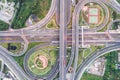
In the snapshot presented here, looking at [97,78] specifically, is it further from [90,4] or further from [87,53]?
[90,4]

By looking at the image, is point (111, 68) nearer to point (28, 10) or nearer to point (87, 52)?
point (87, 52)

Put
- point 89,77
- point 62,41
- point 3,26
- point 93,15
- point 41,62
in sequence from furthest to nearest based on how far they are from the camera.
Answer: point 41,62 < point 89,77 < point 93,15 < point 3,26 < point 62,41

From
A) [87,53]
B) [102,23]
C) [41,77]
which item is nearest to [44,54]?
[41,77]

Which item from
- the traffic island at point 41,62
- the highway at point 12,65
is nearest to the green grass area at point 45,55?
the traffic island at point 41,62

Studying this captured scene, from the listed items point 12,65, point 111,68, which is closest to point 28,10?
point 12,65

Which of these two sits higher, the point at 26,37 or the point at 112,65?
the point at 26,37

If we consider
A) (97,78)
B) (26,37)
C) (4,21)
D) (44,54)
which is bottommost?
(97,78)

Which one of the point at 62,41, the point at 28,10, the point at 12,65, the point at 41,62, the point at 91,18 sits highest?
the point at 28,10

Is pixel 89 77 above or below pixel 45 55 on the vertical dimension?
below

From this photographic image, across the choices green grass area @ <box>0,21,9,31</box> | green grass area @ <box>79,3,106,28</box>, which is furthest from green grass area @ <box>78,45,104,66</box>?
green grass area @ <box>0,21,9,31</box>
